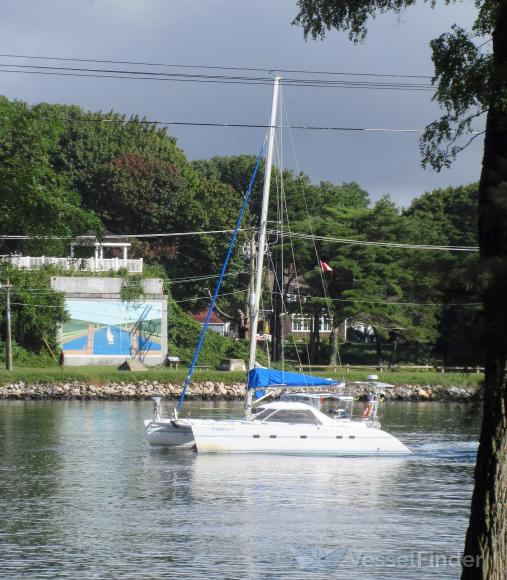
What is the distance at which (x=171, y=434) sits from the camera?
41625mm

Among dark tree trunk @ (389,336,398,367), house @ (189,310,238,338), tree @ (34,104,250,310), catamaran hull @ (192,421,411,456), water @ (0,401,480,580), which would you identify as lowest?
water @ (0,401,480,580)

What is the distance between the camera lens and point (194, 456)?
4106cm

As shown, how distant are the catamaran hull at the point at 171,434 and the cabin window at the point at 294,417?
3.41 m

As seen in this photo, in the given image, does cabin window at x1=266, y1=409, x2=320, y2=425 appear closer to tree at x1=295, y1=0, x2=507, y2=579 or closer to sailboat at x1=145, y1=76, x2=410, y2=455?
sailboat at x1=145, y1=76, x2=410, y2=455

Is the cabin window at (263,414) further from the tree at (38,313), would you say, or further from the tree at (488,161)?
the tree at (38,313)

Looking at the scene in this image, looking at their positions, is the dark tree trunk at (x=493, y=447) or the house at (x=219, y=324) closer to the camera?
the dark tree trunk at (x=493, y=447)

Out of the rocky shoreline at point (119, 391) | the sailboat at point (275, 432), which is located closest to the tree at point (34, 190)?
the sailboat at point (275, 432)

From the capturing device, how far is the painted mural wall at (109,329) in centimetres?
7581

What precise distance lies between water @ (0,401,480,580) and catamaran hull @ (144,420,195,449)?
0.46 meters

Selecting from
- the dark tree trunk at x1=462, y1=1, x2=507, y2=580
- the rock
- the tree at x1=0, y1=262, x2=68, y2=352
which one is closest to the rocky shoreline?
the rock

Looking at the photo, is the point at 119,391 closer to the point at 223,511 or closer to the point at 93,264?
the point at 93,264

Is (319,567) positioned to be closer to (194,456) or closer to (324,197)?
(194,456)

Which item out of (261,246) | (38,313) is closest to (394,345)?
(38,313)

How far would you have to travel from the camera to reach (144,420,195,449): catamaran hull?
41344mm
